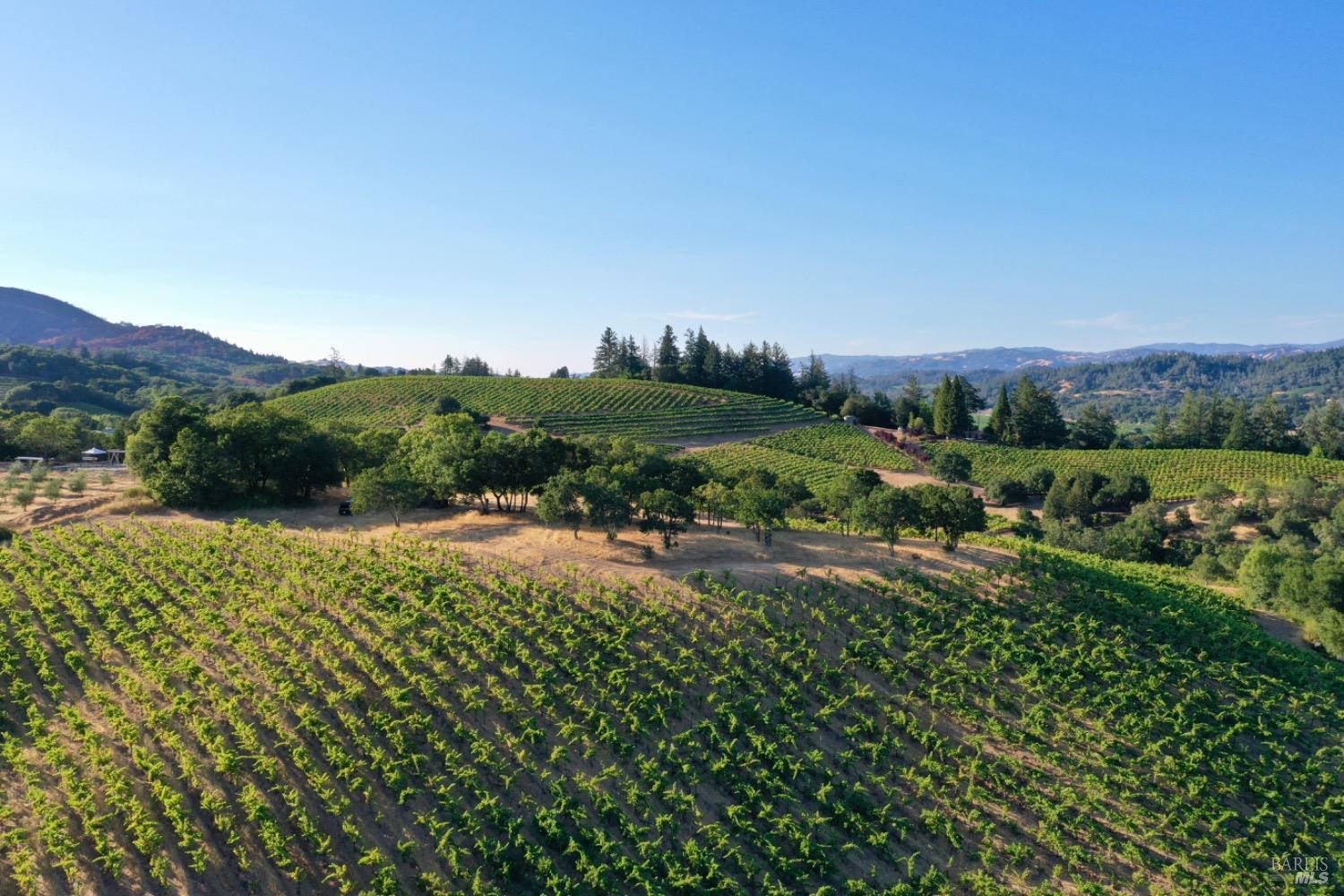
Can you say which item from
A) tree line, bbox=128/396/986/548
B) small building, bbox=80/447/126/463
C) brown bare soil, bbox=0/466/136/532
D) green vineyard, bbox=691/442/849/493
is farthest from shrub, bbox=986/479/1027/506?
small building, bbox=80/447/126/463

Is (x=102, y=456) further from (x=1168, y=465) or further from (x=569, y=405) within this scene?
(x=1168, y=465)

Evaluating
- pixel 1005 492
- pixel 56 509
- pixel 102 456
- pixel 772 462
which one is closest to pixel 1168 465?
pixel 1005 492

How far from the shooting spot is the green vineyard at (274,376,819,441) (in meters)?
90.2

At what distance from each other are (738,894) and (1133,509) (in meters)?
59.7

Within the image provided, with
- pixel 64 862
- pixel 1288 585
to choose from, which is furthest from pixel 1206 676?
pixel 64 862

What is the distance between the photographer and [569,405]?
96.2 metres

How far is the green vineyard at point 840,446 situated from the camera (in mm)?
79688

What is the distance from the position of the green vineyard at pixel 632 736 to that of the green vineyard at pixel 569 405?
58788mm

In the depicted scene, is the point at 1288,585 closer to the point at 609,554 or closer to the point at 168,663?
the point at 609,554

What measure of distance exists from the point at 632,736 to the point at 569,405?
7746cm

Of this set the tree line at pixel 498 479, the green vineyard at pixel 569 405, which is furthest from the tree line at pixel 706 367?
the tree line at pixel 498 479

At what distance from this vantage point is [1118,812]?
20453 millimetres

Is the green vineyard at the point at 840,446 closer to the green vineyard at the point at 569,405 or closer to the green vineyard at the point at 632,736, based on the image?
the green vineyard at the point at 569,405

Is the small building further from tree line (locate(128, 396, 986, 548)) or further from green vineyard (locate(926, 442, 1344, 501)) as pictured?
green vineyard (locate(926, 442, 1344, 501))
